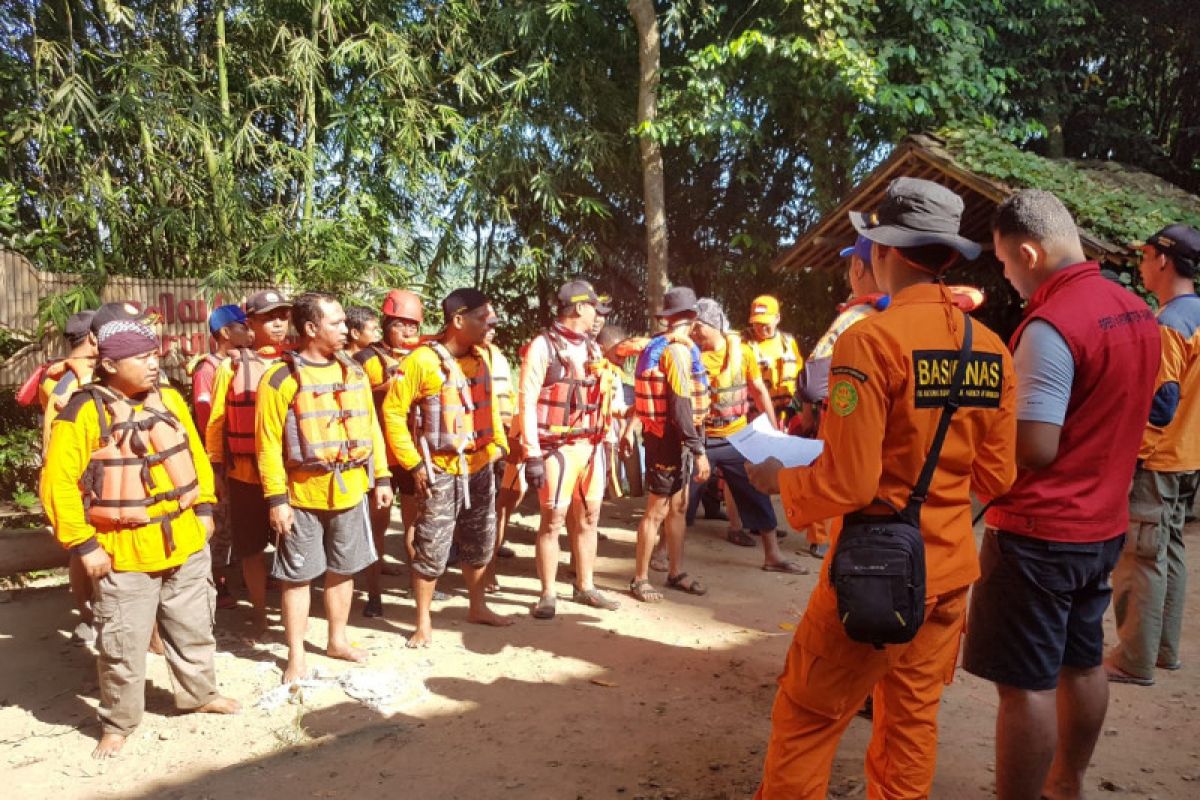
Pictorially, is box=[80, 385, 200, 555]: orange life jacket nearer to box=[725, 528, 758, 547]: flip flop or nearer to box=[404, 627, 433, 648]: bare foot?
box=[404, 627, 433, 648]: bare foot

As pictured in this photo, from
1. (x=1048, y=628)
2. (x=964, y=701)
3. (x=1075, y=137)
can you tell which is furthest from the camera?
(x=1075, y=137)

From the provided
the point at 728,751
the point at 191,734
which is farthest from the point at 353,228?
the point at 728,751

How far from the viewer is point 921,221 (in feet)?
7.88

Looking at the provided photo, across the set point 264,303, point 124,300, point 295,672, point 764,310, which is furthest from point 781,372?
point 124,300

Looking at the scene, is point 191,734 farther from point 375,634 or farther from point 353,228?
point 353,228

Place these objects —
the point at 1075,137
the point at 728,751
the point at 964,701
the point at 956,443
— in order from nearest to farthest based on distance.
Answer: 1. the point at 956,443
2. the point at 728,751
3. the point at 964,701
4. the point at 1075,137

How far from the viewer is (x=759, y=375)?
692 cm

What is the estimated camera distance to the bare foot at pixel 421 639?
4.95m

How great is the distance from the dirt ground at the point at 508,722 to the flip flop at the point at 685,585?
0.40 metres

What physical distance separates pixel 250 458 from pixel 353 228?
4187 millimetres

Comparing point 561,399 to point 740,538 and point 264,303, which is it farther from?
point 740,538

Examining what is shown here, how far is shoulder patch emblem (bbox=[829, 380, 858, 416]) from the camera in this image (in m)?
2.21

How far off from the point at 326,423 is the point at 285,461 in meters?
0.28

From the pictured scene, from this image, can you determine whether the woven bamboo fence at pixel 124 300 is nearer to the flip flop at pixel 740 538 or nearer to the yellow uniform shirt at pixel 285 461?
the yellow uniform shirt at pixel 285 461
